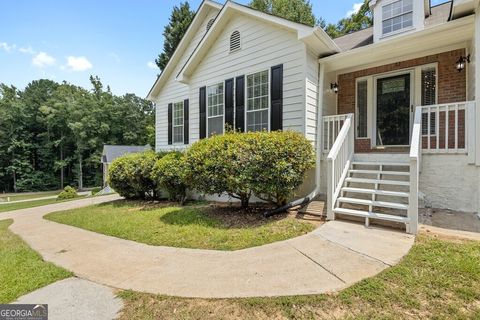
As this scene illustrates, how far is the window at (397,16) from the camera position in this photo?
7152 mm

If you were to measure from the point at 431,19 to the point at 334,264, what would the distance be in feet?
27.6

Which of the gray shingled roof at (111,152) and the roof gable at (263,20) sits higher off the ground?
the roof gable at (263,20)

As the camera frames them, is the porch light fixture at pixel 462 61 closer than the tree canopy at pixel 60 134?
Yes

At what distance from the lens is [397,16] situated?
7309 mm

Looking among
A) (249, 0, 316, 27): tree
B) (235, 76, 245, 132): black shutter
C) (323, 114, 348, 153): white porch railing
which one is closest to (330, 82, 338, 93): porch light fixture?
(323, 114, 348, 153): white porch railing

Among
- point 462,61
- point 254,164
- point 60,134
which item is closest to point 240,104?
point 254,164

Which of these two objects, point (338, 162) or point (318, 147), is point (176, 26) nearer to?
point (318, 147)

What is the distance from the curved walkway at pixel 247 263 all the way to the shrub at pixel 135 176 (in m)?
4.20

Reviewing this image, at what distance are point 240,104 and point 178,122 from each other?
175 inches

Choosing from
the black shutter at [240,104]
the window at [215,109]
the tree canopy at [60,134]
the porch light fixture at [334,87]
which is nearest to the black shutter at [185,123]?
the window at [215,109]

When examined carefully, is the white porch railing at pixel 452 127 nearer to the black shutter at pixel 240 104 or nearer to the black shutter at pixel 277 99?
the black shutter at pixel 277 99

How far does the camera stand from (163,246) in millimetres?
4469

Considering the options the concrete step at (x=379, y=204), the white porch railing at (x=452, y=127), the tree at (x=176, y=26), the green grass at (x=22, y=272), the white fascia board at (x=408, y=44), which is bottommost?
the green grass at (x=22, y=272)

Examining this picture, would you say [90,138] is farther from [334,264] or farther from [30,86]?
[334,264]
